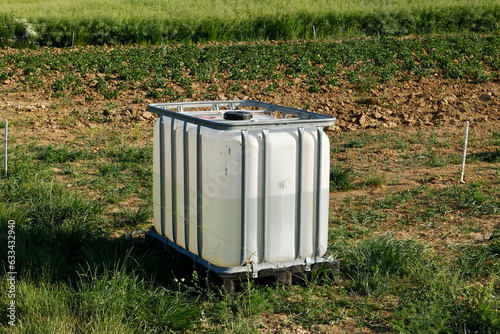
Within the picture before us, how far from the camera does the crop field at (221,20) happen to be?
2406cm

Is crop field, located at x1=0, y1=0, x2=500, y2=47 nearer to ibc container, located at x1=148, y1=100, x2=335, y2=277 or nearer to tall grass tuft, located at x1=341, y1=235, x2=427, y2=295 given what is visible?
ibc container, located at x1=148, y1=100, x2=335, y2=277

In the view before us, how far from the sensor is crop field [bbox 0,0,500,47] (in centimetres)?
2406

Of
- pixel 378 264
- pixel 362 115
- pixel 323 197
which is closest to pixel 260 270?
pixel 323 197

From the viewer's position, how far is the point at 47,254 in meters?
5.85

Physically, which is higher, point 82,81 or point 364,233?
point 82,81

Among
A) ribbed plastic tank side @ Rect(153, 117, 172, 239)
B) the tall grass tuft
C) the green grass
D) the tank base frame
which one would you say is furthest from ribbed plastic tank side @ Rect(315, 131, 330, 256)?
ribbed plastic tank side @ Rect(153, 117, 172, 239)

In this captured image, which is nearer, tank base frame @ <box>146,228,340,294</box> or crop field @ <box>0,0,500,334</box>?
crop field @ <box>0,0,500,334</box>

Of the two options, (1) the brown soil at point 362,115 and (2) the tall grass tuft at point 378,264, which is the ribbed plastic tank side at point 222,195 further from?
(1) the brown soil at point 362,115

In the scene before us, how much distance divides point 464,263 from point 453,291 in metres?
0.94

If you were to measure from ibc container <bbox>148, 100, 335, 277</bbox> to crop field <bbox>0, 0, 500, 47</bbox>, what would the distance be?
17.9 m

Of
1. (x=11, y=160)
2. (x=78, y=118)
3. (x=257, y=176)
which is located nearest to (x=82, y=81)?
(x=78, y=118)

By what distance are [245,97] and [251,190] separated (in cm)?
1029

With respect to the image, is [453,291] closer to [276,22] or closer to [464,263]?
[464,263]

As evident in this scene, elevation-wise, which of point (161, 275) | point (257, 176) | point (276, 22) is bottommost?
point (161, 275)
